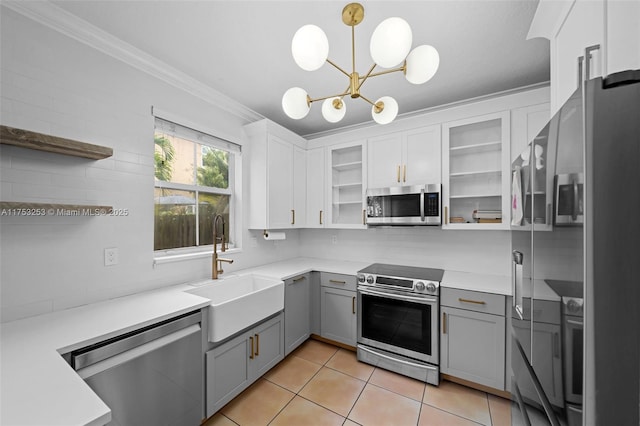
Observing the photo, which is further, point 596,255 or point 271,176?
point 271,176

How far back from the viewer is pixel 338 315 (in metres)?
2.81

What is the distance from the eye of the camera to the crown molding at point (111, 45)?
4.88ft

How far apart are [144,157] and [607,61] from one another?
8.58 feet

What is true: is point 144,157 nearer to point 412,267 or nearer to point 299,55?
point 299,55

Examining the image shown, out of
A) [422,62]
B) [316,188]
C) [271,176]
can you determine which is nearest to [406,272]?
[316,188]

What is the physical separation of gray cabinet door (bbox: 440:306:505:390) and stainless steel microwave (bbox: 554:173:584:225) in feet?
5.89

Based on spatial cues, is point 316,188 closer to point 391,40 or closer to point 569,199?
point 391,40

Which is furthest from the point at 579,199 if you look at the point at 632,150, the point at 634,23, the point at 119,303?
the point at 119,303

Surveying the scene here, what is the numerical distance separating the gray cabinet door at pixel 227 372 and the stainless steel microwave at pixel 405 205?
177cm

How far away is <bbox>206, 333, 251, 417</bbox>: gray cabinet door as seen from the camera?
1792 mm

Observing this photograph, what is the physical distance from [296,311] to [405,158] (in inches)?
79.4

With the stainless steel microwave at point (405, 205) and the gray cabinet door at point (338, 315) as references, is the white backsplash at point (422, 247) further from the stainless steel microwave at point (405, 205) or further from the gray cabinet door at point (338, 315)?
the gray cabinet door at point (338, 315)

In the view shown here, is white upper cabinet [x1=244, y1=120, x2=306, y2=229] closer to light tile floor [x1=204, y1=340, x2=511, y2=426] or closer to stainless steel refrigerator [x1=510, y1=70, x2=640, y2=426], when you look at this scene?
light tile floor [x1=204, y1=340, x2=511, y2=426]

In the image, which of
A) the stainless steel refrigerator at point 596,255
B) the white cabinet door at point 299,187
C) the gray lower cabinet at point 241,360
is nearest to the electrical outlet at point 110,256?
the gray lower cabinet at point 241,360
